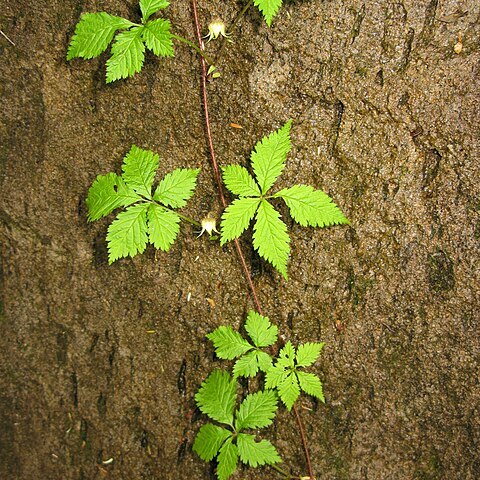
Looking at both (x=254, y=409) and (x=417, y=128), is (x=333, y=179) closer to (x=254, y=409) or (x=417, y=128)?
(x=417, y=128)

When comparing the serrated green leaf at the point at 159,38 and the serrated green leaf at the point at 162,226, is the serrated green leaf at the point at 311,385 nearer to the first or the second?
the serrated green leaf at the point at 162,226

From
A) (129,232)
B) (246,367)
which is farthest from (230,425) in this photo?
(129,232)

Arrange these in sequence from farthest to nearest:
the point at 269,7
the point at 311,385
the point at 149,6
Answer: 1. the point at 311,385
2. the point at 149,6
3. the point at 269,7

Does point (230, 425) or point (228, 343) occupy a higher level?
point (228, 343)

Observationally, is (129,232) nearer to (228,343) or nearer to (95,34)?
(228,343)

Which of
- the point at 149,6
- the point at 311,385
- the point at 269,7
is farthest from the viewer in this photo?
the point at 311,385

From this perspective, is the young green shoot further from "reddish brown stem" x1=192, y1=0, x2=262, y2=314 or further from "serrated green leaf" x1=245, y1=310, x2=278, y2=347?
"serrated green leaf" x1=245, y1=310, x2=278, y2=347

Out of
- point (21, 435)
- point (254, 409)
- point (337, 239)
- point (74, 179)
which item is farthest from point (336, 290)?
point (21, 435)
